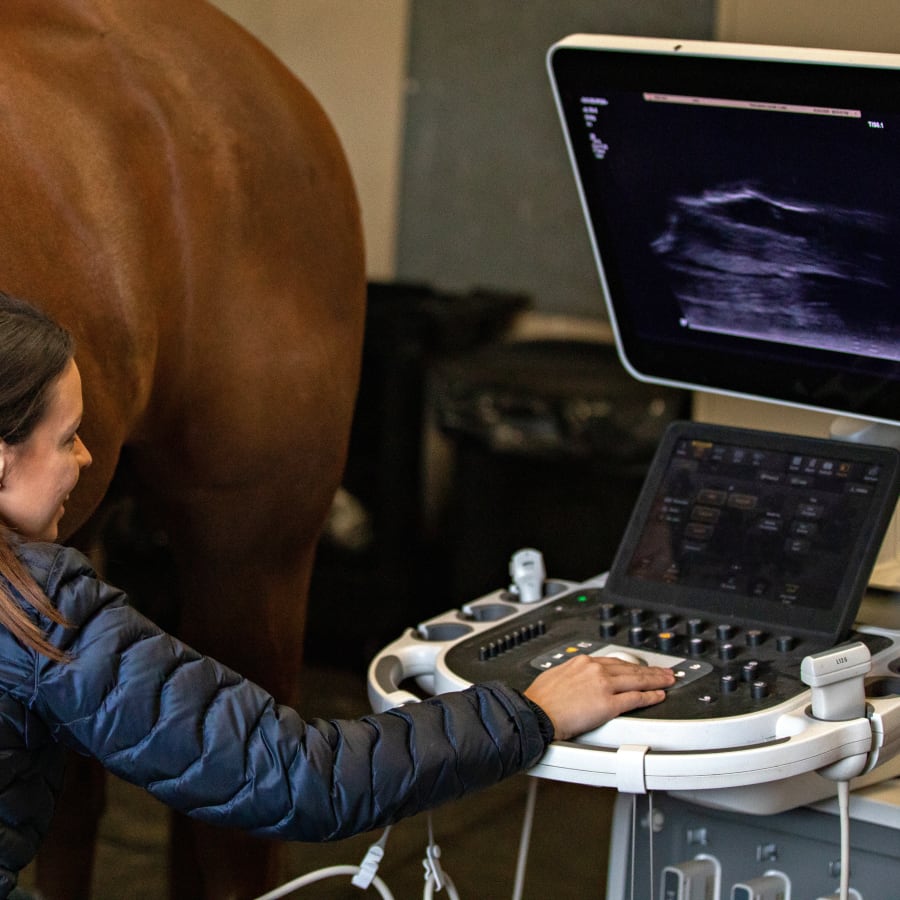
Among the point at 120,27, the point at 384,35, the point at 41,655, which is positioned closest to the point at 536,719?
the point at 41,655

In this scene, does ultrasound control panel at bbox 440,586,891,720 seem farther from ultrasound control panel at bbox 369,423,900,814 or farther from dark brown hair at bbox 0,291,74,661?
dark brown hair at bbox 0,291,74,661

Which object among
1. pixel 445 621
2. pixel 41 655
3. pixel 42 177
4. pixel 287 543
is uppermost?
pixel 42 177

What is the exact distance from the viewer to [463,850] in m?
2.50

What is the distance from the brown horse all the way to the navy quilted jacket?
0.42 meters

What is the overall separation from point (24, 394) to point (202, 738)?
0.29 meters

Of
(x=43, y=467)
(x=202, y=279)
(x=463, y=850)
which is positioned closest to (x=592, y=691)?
(x=43, y=467)

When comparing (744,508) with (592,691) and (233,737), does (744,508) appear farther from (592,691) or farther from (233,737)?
(233,737)

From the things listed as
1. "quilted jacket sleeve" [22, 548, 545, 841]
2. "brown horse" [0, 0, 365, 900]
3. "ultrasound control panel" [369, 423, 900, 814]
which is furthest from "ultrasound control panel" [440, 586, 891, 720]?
"brown horse" [0, 0, 365, 900]

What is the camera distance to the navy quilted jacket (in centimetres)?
107

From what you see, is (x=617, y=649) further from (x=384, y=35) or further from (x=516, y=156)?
(x=384, y=35)

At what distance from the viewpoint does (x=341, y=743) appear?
1.13m

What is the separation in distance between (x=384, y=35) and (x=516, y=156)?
502 millimetres

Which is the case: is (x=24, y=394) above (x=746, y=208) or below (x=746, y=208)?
below

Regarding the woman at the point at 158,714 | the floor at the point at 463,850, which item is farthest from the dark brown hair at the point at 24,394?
the floor at the point at 463,850
